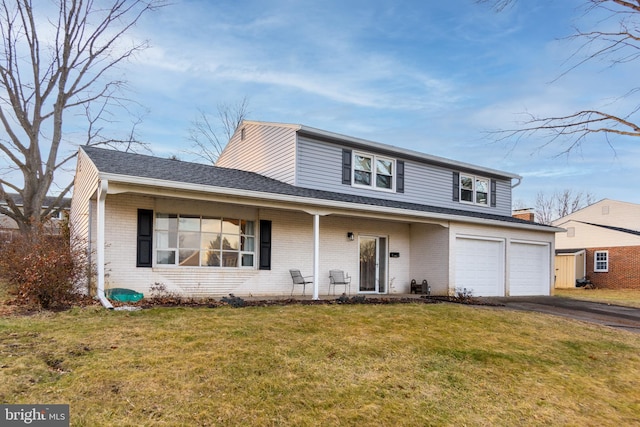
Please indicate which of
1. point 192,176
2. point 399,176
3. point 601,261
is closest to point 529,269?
point 399,176

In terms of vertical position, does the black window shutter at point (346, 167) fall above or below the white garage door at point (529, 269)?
above

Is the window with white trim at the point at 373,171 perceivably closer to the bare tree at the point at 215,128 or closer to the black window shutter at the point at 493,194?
the black window shutter at the point at 493,194

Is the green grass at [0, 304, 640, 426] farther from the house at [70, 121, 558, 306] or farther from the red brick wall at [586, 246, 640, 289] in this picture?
the red brick wall at [586, 246, 640, 289]

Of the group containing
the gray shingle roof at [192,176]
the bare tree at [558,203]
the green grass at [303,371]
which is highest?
the bare tree at [558,203]

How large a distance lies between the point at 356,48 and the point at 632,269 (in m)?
21.8

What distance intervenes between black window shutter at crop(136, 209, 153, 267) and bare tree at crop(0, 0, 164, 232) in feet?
34.5

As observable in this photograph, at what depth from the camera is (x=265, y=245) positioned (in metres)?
12.0

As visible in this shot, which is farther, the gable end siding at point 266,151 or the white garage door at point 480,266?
the white garage door at point 480,266

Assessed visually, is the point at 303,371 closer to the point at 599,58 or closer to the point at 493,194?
the point at 599,58

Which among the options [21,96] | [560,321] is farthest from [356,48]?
[21,96]

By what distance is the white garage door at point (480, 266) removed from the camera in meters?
14.3

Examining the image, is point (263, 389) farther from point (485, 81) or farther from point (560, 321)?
point (485, 81)

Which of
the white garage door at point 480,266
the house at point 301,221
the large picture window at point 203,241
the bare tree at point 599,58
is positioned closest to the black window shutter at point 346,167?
the house at point 301,221

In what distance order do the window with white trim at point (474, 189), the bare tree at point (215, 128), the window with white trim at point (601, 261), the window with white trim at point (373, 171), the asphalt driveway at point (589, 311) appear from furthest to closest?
the bare tree at point (215, 128) → the window with white trim at point (601, 261) → the window with white trim at point (474, 189) → the window with white trim at point (373, 171) → the asphalt driveway at point (589, 311)
